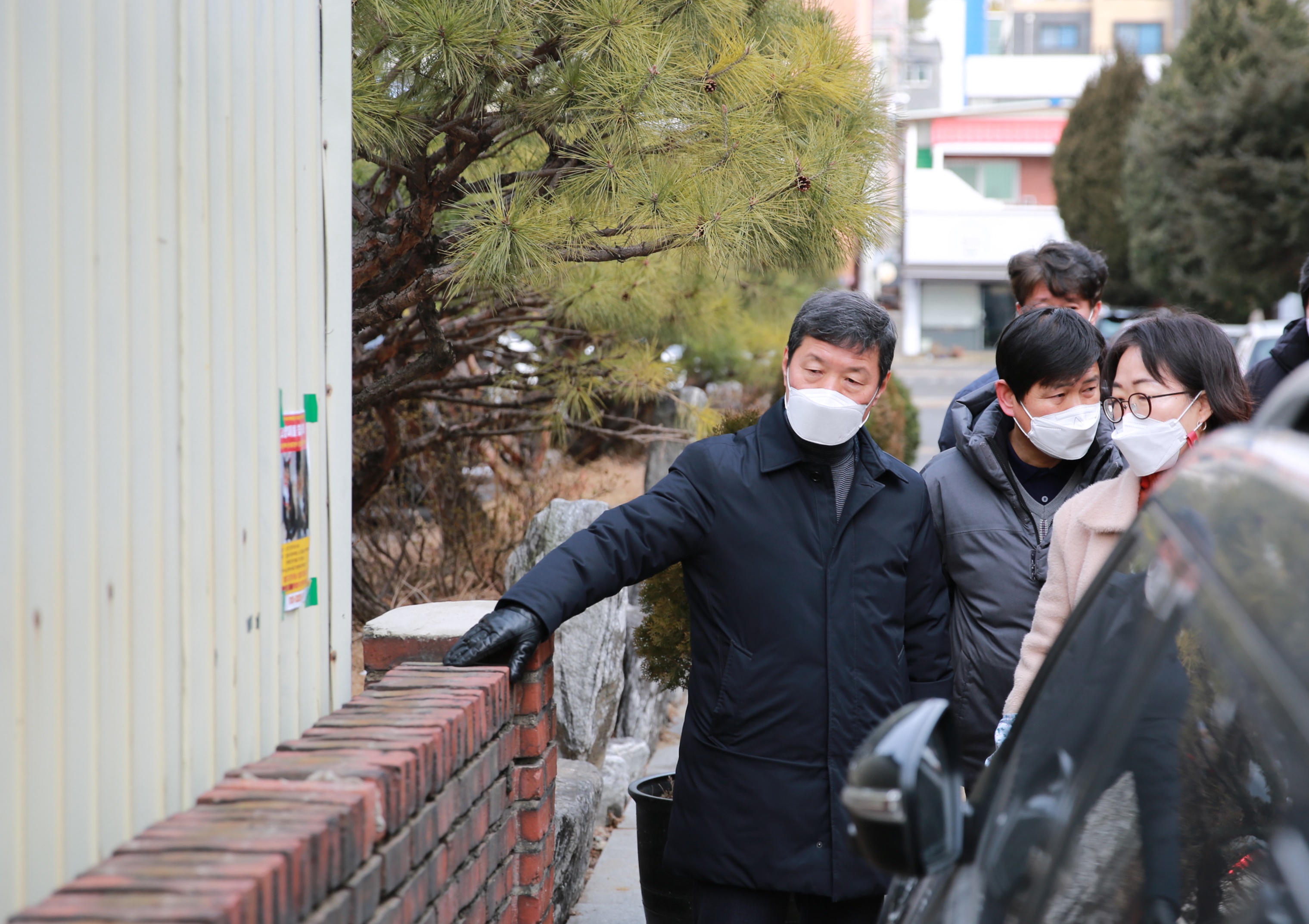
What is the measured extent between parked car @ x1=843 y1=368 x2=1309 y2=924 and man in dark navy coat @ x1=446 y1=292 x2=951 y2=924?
79 centimetres

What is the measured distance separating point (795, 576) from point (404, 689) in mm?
788

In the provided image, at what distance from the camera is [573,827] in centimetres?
382

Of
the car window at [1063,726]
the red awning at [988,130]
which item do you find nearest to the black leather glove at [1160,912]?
the car window at [1063,726]

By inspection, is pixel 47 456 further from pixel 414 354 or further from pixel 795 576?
pixel 414 354

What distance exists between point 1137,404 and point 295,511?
173 cm

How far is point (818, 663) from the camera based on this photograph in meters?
2.56

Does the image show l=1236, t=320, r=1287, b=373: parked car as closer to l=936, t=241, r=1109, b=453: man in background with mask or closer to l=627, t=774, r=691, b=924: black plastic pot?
l=936, t=241, r=1109, b=453: man in background with mask

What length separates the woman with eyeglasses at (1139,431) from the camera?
2564 millimetres

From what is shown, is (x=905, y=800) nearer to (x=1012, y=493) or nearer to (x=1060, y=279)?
(x=1012, y=493)

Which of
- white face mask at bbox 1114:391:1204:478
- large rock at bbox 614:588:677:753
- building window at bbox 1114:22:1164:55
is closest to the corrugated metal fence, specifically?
white face mask at bbox 1114:391:1204:478

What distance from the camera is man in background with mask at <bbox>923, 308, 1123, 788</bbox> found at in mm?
2832

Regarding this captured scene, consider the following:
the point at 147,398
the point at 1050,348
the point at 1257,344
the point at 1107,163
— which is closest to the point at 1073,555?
the point at 1050,348

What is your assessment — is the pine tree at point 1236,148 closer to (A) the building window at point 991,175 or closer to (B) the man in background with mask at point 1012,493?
(B) the man in background with mask at point 1012,493

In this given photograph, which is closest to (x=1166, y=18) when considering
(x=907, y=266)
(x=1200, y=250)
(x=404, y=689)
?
(x=907, y=266)
